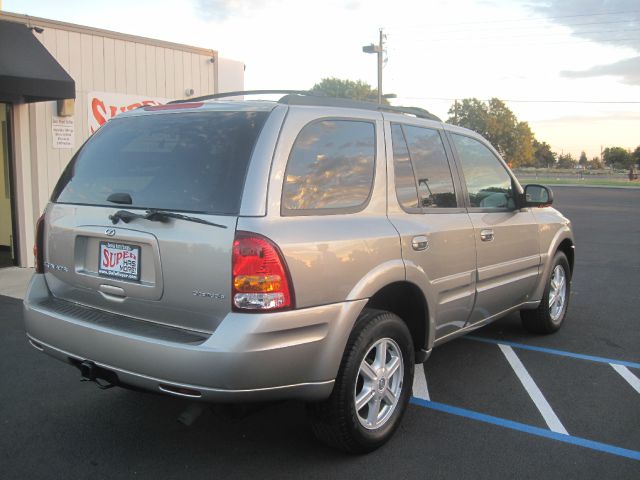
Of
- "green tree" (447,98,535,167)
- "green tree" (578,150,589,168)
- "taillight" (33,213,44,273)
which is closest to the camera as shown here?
"taillight" (33,213,44,273)

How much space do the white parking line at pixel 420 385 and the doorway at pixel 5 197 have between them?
23.8ft

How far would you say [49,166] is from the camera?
31.0 ft

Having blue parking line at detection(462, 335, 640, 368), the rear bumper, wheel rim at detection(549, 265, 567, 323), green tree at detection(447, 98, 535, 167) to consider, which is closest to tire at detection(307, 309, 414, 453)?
the rear bumper

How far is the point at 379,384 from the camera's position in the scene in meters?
3.36

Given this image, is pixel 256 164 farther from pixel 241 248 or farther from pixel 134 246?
pixel 134 246

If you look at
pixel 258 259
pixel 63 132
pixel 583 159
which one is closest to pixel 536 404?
pixel 258 259

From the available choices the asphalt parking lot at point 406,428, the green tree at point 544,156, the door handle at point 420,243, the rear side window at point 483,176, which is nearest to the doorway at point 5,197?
the asphalt parking lot at point 406,428

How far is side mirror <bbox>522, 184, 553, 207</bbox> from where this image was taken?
193 inches

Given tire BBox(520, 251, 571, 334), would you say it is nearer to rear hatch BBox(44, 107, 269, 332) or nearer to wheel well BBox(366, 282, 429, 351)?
wheel well BBox(366, 282, 429, 351)

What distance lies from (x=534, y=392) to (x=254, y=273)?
8.44 feet

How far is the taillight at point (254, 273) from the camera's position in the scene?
271 cm

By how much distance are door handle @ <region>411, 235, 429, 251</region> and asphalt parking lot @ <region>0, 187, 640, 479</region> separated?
1.10 metres

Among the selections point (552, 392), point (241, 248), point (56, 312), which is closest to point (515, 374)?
point (552, 392)

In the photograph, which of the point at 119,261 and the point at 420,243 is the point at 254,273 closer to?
A: the point at 119,261
